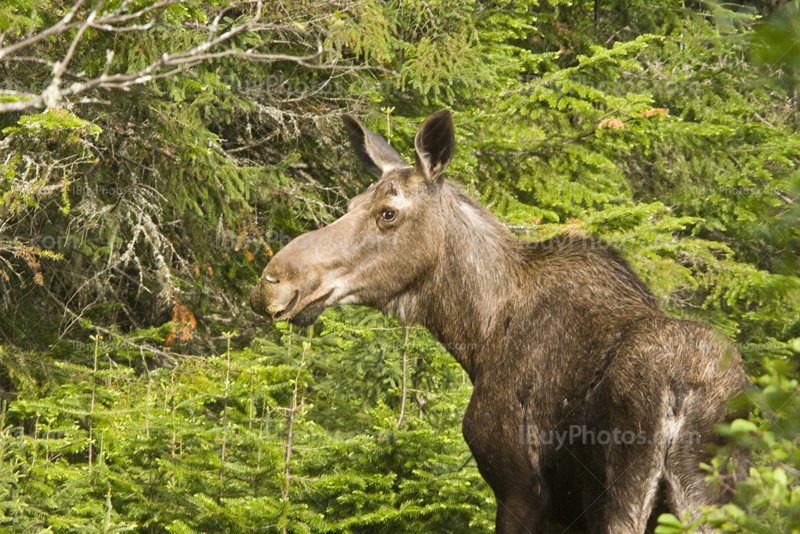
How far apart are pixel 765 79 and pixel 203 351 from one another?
891cm

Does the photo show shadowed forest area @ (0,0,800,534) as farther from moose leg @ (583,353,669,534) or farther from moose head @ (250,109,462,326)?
moose head @ (250,109,462,326)

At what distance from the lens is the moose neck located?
456 centimetres

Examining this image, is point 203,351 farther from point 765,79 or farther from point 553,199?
point 765,79

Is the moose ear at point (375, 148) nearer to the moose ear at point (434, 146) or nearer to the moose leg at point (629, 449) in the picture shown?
the moose ear at point (434, 146)

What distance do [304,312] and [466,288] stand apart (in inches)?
42.3

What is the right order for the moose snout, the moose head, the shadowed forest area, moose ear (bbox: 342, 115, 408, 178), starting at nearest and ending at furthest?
the moose snout → the moose head → the shadowed forest area → moose ear (bbox: 342, 115, 408, 178)

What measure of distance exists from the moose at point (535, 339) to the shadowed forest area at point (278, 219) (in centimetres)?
52

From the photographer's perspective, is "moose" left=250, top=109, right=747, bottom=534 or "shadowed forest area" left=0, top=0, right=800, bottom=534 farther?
"shadowed forest area" left=0, top=0, right=800, bottom=534

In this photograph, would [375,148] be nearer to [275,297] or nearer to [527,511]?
[275,297]

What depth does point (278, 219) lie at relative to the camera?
833 centimetres

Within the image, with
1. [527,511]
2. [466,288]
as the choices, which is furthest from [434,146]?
[527,511]

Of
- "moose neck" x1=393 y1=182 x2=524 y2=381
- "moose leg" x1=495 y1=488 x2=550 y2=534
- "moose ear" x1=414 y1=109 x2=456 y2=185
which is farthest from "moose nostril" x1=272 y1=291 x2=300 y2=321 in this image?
"moose leg" x1=495 y1=488 x2=550 y2=534

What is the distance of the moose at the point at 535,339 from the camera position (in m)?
3.18

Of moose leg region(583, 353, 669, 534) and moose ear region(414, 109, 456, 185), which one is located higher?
moose ear region(414, 109, 456, 185)
